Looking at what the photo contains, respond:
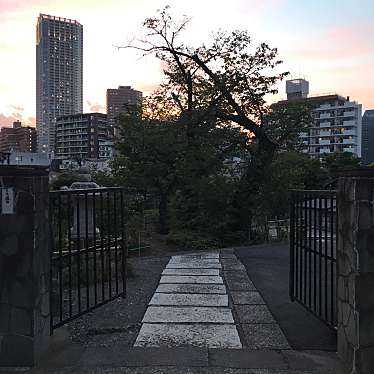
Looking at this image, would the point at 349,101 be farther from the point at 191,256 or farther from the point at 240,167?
the point at 191,256

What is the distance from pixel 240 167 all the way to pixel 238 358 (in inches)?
480

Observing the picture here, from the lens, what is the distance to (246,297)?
5.84m

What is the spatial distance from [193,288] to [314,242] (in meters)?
2.15

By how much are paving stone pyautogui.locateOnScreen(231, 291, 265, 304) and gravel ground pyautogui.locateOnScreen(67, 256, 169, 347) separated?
1.18m

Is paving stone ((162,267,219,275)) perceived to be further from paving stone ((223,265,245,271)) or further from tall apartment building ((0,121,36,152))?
tall apartment building ((0,121,36,152))

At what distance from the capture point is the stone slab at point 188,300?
17.8 ft

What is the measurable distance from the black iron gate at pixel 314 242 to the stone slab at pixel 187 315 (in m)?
0.94

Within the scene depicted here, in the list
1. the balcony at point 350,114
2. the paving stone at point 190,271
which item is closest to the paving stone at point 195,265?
the paving stone at point 190,271

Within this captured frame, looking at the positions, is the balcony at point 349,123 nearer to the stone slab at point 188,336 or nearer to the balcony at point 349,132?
the balcony at point 349,132

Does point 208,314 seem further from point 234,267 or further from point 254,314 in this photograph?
point 234,267

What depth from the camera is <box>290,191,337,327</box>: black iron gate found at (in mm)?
4207

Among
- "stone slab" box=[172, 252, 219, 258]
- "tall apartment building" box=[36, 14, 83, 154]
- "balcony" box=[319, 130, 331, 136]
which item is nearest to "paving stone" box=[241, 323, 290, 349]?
"stone slab" box=[172, 252, 219, 258]

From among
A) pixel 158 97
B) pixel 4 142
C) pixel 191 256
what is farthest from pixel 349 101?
pixel 191 256

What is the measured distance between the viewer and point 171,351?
383 centimetres
